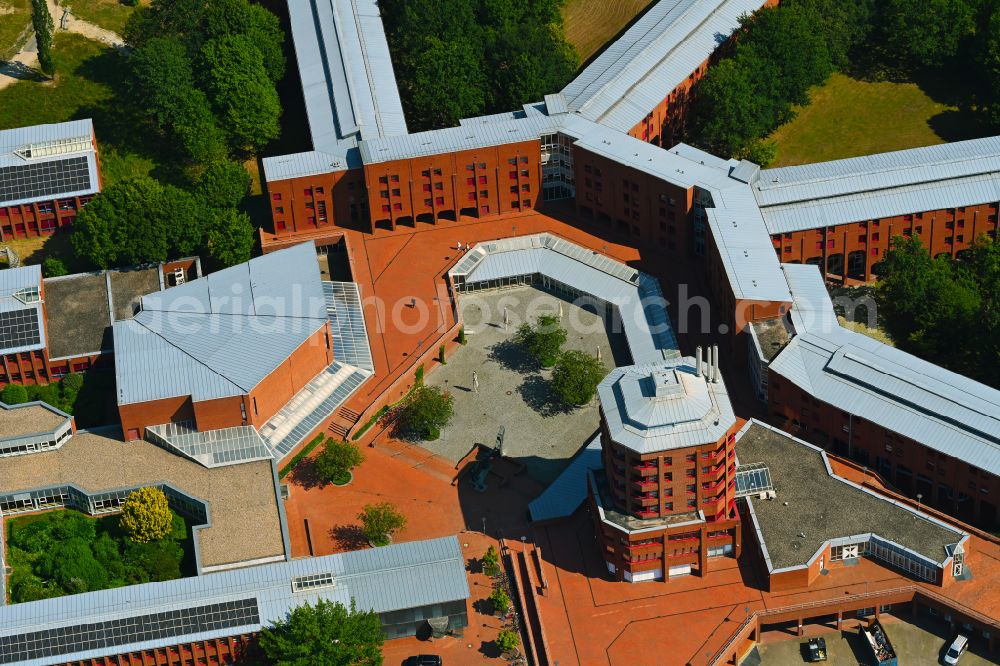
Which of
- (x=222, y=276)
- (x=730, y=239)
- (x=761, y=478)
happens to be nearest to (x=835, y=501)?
(x=761, y=478)

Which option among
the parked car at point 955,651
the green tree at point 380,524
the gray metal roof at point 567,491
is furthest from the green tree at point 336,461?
the parked car at point 955,651

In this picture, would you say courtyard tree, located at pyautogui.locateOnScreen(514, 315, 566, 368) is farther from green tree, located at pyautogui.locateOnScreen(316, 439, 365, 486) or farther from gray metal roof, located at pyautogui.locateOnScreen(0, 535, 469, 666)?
gray metal roof, located at pyautogui.locateOnScreen(0, 535, 469, 666)

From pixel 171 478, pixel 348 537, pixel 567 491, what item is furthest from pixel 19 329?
pixel 567 491

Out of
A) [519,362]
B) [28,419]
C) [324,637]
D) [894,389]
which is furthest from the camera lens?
[519,362]

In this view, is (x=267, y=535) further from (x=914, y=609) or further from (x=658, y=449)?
(x=914, y=609)

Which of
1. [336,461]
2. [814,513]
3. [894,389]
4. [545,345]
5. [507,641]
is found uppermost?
[545,345]

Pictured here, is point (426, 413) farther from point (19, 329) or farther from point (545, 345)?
point (19, 329)
